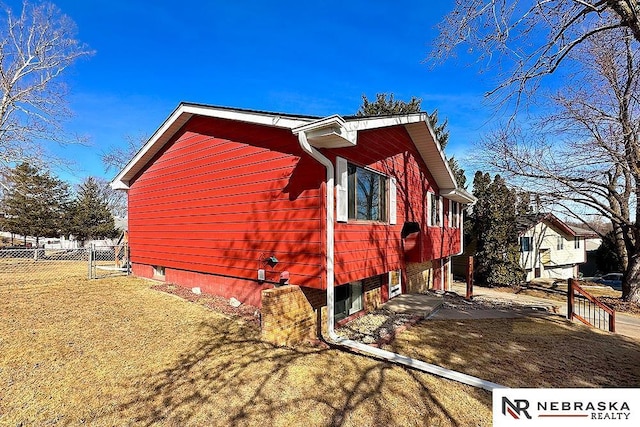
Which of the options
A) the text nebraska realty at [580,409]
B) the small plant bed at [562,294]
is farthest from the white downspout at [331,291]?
the small plant bed at [562,294]

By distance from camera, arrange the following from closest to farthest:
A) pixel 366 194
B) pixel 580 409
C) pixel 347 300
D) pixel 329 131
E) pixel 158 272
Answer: pixel 580 409
pixel 329 131
pixel 366 194
pixel 347 300
pixel 158 272

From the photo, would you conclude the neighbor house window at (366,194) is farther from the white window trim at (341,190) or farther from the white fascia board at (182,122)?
the white fascia board at (182,122)

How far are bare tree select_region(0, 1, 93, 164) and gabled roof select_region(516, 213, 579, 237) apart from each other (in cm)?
2759

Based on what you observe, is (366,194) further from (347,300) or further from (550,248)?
(550,248)

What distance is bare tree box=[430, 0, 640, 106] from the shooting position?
17.2 ft

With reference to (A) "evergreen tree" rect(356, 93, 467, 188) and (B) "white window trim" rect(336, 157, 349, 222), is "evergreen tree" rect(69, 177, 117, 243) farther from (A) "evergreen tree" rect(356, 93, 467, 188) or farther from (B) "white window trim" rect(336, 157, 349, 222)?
(B) "white window trim" rect(336, 157, 349, 222)

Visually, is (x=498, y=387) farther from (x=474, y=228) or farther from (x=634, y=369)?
(x=474, y=228)

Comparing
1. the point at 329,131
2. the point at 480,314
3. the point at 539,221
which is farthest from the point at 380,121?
the point at 539,221

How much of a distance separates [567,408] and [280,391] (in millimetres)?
3273

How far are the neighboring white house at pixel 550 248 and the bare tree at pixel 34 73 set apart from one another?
96.6 ft

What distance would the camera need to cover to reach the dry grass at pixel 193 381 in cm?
344

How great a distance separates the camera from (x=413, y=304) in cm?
909

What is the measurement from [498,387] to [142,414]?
4.33m

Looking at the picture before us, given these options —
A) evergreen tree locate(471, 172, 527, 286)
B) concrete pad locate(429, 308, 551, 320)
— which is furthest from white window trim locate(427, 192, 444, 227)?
evergreen tree locate(471, 172, 527, 286)
